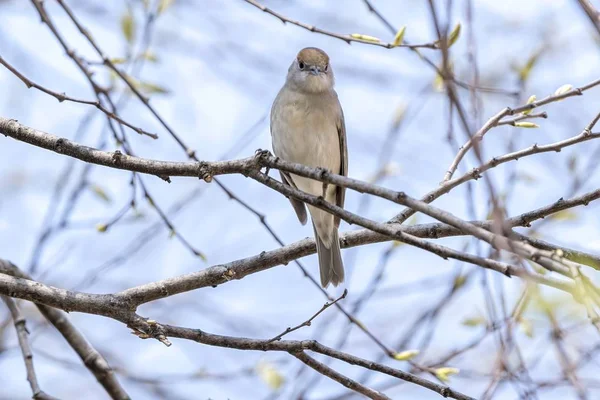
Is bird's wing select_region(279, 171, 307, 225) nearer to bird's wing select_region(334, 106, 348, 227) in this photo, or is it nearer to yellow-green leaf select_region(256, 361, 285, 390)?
bird's wing select_region(334, 106, 348, 227)

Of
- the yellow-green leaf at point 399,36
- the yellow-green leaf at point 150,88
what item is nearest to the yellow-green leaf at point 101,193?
the yellow-green leaf at point 150,88

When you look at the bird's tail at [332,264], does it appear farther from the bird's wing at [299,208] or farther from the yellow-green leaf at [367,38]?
the yellow-green leaf at [367,38]

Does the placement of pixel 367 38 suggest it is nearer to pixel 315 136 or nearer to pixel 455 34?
pixel 455 34

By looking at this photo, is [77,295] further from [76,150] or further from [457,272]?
[457,272]

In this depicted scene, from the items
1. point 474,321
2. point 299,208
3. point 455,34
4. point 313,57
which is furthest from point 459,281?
point 313,57

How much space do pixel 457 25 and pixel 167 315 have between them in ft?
18.2

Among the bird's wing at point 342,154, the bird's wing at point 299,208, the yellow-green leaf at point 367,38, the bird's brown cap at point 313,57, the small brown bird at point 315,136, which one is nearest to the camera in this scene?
the yellow-green leaf at point 367,38

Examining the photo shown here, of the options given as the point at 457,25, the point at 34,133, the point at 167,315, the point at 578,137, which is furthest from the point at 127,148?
the point at 167,315

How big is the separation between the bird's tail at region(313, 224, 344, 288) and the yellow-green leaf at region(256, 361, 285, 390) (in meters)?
0.74

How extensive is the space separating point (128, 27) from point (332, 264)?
221 centimetres

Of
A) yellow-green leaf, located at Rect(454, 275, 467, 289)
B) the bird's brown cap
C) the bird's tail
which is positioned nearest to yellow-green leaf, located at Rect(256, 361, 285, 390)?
the bird's tail

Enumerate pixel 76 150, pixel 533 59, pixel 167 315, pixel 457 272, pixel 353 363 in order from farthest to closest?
pixel 167 315, pixel 457 272, pixel 533 59, pixel 76 150, pixel 353 363

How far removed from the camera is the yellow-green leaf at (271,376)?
5133 millimetres

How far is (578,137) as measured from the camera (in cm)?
282
